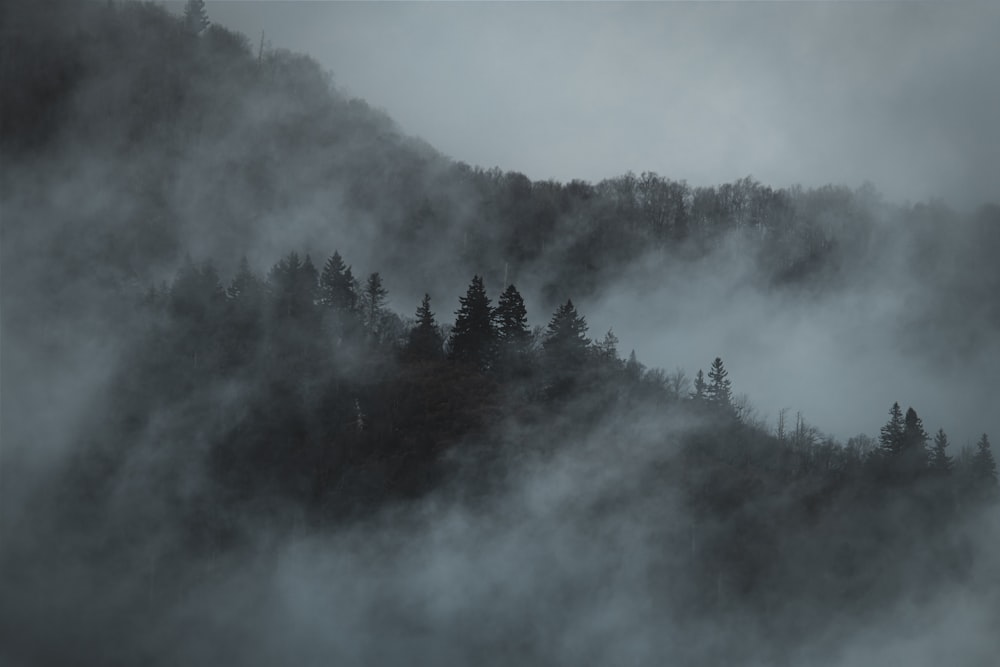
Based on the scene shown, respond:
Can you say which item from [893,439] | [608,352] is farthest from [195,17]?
[893,439]

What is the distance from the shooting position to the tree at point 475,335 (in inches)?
2317

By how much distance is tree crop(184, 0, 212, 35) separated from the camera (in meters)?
114

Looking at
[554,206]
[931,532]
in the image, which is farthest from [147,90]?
[931,532]

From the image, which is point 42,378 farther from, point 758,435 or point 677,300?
point 677,300

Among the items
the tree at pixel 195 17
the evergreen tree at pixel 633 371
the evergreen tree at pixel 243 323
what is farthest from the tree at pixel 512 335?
the tree at pixel 195 17

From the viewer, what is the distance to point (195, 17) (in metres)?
115

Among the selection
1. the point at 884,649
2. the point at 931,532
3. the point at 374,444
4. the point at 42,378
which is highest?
the point at 42,378

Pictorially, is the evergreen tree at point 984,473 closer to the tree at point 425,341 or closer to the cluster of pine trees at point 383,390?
the cluster of pine trees at point 383,390

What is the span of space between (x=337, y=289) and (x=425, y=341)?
779 cm

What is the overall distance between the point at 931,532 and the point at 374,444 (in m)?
32.3

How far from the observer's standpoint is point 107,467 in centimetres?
5388

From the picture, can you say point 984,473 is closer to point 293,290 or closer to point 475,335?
point 475,335

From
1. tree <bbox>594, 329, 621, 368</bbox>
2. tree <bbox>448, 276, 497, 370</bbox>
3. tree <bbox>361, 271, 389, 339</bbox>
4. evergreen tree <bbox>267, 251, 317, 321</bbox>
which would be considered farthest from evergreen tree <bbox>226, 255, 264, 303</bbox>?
tree <bbox>594, 329, 621, 368</bbox>

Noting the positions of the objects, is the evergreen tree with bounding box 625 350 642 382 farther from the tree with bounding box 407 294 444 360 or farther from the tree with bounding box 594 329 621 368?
the tree with bounding box 407 294 444 360
